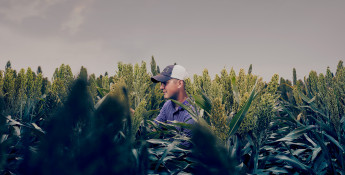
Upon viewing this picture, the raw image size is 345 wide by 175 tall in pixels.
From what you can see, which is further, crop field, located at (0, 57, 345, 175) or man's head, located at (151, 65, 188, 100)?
man's head, located at (151, 65, 188, 100)

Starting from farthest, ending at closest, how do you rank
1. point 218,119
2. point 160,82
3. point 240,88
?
point 160,82 → point 240,88 → point 218,119

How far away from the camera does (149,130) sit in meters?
2.51

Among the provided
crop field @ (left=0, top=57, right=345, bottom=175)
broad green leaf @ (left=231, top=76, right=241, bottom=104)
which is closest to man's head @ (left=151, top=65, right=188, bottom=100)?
crop field @ (left=0, top=57, right=345, bottom=175)

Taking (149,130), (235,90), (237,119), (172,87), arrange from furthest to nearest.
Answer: (172,87)
(149,130)
(235,90)
(237,119)

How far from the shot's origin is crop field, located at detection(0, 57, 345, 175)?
276 millimetres

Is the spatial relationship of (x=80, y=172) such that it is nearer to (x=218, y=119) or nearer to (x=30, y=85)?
(x=218, y=119)

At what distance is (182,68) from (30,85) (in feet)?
6.81

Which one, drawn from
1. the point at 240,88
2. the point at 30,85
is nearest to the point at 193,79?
the point at 240,88

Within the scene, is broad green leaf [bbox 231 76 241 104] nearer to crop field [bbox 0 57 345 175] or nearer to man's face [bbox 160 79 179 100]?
crop field [bbox 0 57 345 175]

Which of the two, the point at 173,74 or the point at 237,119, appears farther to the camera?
the point at 173,74

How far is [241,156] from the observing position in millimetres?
1932

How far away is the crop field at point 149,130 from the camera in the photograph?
0.91 ft

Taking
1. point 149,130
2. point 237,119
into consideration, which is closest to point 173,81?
point 149,130

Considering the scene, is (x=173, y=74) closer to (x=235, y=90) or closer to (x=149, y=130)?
(x=149, y=130)
